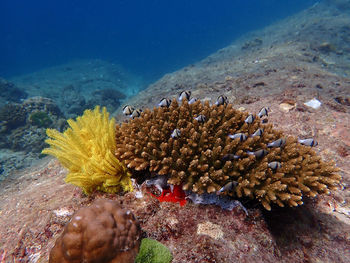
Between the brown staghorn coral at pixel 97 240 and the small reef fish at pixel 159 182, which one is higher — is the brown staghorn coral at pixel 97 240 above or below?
above

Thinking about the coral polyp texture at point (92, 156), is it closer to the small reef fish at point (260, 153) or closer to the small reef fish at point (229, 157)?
the small reef fish at point (229, 157)

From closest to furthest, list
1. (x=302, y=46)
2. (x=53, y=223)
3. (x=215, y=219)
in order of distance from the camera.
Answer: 1. (x=215, y=219)
2. (x=53, y=223)
3. (x=302, y=46)

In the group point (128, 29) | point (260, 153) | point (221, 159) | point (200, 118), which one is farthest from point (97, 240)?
point (128, 29)

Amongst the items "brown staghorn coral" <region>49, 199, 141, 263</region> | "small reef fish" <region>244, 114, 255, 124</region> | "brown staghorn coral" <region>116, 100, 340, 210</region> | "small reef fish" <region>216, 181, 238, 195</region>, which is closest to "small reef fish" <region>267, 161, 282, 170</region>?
"brown staghorn coral" <region>116, 100, 340, 210</region>

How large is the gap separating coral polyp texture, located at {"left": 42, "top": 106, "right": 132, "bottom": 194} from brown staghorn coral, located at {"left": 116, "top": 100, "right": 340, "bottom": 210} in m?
0.24

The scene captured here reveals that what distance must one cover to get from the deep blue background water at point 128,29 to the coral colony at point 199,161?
168 feet

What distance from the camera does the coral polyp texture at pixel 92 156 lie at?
3.09 m

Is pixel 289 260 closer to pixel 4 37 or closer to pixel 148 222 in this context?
pixel 148 222

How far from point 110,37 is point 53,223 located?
125525mm

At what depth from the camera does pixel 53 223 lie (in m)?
3.05

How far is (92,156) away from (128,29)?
140856 millimetres

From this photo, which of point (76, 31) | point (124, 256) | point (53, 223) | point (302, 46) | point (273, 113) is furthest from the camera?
point (76, 31)

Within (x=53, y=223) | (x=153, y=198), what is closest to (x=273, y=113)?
(x=153, y=198)

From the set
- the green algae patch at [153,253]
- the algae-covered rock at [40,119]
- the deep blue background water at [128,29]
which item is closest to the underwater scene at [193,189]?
the green algae patch at [153,253]
